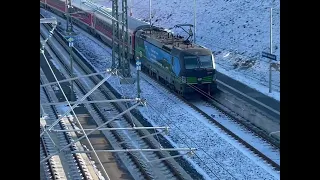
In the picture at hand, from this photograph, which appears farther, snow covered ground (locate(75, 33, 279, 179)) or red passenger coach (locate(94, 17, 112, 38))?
red passenger coach (locate(94, 17, 112, 38))

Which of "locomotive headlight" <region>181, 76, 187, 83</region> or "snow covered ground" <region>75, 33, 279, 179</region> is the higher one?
"locomotive headlight" <region>181, 76, 187, 83</region>

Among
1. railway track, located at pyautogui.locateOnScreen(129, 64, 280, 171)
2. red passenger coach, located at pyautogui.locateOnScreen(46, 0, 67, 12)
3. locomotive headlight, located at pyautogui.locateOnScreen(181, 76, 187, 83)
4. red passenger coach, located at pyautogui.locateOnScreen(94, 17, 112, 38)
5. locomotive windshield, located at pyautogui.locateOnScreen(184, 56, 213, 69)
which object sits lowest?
railway track, located at pyautogui.locateOnScreen(129, 64, 280, 171)

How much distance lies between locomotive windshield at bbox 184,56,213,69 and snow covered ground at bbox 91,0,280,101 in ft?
4.91

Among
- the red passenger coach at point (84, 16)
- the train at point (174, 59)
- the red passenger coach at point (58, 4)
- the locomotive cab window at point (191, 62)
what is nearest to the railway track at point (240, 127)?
the train at point (174, 59)

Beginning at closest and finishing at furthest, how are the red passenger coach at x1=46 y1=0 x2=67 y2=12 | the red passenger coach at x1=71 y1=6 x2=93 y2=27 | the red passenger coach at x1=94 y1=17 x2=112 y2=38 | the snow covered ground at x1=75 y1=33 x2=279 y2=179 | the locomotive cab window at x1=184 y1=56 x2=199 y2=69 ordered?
1. the snow covered ground at x1=75 y1=33 x2=279 y2=179
2. the locomotive cab window at x1=184 y1=56 x2=199 y2=69
3. the red passenger coach at x1=94 y1=17 x2=112 y2=38
4. the red passenger coach at x1=71 y1=6 x2=93 y2=27
5. the red passenger coach at x1=46 y1=0 x2=67 y2=12

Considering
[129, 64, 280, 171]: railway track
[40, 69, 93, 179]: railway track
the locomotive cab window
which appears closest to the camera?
[40, 69, 93, 179]: railway track

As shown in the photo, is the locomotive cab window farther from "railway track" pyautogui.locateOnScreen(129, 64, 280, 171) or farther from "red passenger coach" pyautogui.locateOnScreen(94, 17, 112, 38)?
"red passenger coach" pyautogui.locateOnScreen(94, 17, 112, 38)

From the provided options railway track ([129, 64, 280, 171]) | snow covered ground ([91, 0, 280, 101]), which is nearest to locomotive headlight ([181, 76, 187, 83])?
railway track ([129, 64, 280, 171])

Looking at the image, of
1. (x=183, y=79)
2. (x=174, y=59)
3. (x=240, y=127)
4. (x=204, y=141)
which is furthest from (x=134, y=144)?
(x=174, y=59)

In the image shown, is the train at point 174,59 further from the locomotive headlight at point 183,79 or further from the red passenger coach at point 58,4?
the red passenger coach at point 58,4

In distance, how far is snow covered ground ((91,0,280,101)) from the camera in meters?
16.9

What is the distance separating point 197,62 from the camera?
13891 mm
